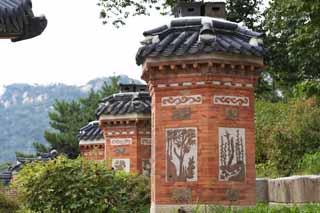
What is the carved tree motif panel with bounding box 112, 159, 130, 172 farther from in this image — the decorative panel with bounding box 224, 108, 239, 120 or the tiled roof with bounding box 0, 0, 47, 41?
the tiled roof with bounding box 0, 0, 47, 41

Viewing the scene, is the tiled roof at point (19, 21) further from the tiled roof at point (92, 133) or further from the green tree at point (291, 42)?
the tiled roof at point (92, 133)

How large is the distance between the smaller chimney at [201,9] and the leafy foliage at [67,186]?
4223mm

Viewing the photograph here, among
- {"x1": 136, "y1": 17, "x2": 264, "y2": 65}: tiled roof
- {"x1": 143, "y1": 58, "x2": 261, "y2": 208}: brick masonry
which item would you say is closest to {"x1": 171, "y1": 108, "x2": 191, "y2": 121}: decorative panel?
{"x1": 143, "y1": 58, "x2": 261, "y2": 208}: brick masonry

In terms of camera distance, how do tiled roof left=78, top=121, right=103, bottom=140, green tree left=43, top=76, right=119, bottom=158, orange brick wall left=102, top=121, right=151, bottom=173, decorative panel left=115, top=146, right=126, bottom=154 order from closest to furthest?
1. orange brick wall left=102, top=121, right=151, bottom=173
2. decorative panel left=115, top=146, right=126, bottom=154
3. tiled roof left=78, top=121, right=103, bottom=140
4. green tree left=43, top=76, right=119, bottom=158

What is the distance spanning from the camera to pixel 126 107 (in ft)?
81.6

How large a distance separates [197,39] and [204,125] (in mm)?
1814

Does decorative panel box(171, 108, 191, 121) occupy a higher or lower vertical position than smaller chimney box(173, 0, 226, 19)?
lower

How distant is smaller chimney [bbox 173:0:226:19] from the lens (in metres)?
Answer: 15.6

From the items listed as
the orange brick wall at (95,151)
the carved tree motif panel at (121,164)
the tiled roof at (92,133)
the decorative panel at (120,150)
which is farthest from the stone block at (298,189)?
the tiled roof at (92,133)

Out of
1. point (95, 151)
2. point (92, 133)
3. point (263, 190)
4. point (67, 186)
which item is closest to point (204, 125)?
point (263, 190)

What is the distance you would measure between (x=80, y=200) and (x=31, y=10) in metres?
8.85

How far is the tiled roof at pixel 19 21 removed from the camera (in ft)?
23.8

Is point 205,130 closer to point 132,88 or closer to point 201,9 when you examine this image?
point 201,9

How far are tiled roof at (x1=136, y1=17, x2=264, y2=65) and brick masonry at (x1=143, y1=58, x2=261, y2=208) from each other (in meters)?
0.31
